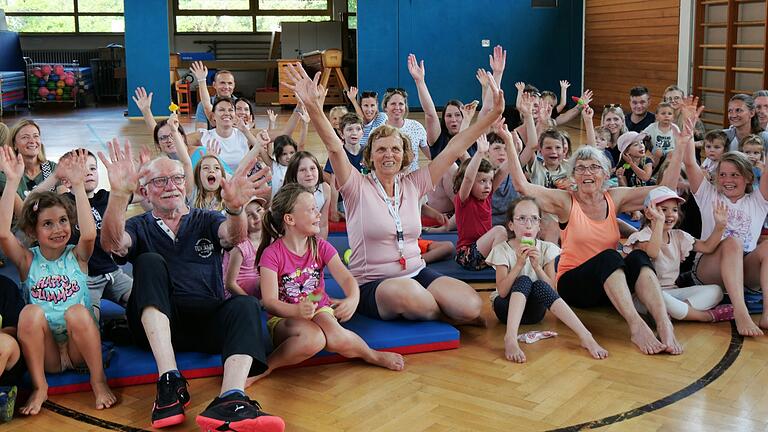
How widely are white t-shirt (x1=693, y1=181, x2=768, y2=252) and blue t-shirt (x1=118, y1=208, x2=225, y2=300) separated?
8.87 feet

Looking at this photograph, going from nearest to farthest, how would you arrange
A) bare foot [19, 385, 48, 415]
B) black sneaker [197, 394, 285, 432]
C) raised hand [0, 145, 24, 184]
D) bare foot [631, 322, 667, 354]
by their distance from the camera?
1. black sneaker [197, 394, 285, 432]
2. bare foot [19, 385, 48, 415]
3. raised hand [0, 145, 24, 184]
4. bare foot [631, 322, 667, 354]

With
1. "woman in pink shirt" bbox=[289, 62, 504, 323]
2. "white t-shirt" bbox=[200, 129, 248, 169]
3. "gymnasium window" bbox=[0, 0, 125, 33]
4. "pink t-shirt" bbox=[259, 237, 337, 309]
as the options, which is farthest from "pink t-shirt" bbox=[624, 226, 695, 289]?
"gymnasium window" bbox=[0, 0, 125, 33]

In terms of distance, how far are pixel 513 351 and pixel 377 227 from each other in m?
0.87

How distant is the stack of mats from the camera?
56.7 feet

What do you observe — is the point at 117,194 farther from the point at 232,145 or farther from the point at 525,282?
the point at 232,145

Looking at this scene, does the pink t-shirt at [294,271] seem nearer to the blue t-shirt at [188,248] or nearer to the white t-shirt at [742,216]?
the blue t-shirt at [188,248]

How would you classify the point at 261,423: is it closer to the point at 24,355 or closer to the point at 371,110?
the point at 24,355

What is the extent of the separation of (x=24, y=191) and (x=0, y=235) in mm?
2157

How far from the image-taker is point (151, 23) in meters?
16.4

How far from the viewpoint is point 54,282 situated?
3.62 meters

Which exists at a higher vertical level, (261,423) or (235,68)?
(235,68)

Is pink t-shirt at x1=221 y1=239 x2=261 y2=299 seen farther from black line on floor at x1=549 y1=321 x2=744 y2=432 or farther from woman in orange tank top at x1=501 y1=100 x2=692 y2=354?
black line on floor at x1=549 y1=321 x2=744 y2=432

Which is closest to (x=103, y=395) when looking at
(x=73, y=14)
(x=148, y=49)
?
(x=148, y=49)

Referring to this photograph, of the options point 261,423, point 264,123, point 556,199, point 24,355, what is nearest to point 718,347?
point 556,199
